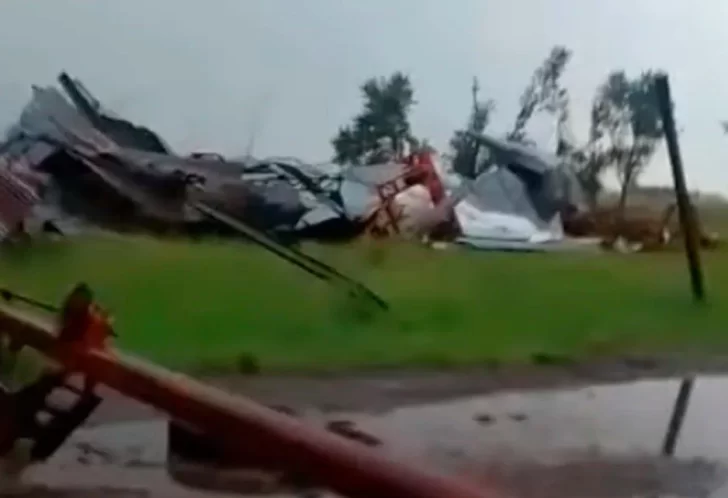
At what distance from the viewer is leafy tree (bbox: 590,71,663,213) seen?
1.19 metres

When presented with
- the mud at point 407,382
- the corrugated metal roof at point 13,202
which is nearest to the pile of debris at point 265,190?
the corrugated metal roof at point 13,202

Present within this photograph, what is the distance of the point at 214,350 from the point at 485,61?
1.18 ft

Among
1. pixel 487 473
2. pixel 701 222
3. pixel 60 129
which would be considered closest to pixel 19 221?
pixel 60 129

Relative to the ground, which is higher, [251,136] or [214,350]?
[251,136]

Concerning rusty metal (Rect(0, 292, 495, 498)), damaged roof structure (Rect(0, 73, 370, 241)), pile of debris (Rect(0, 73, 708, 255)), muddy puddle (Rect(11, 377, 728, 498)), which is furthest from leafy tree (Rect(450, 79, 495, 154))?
rusty metal (Rect(0, 292, 495, 498))

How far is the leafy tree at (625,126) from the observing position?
3.91ft

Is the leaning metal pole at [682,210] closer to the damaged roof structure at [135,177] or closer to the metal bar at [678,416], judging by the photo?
the metal bar at [678,416]

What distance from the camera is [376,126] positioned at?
116 centimetres

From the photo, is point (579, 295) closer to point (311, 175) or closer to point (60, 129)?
point (311, 175)

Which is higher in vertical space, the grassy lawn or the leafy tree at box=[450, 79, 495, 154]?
the leafy tree at box=[450, 79, 495, 154]

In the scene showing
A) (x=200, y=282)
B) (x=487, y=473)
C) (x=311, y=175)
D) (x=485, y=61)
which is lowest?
(x=487, y=473)

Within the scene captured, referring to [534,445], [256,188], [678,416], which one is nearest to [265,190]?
[256,188]

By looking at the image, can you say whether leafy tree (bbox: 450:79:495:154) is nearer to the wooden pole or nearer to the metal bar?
the wooden pole

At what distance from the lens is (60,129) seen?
108 cm
